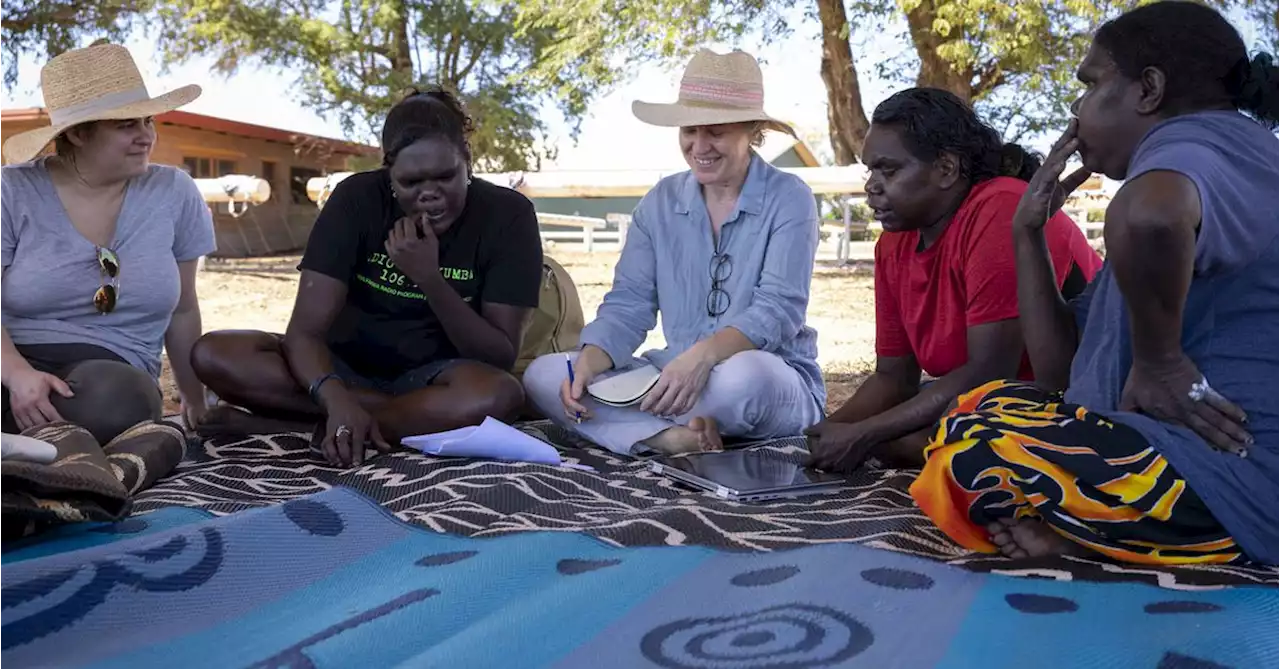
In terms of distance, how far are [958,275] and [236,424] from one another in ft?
7.40

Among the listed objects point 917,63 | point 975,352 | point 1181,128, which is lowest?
point 975,352

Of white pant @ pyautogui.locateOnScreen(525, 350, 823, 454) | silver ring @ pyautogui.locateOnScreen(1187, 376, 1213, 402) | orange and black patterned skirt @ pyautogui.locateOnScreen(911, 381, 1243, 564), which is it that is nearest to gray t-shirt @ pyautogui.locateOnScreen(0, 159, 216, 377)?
white pant @ pyautogui.locateOnScreen(525, 350, 823, 454)

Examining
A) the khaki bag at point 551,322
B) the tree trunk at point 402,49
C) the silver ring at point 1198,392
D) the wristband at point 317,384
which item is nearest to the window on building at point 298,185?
the tree trunk at point 402,49

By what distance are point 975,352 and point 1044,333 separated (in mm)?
301

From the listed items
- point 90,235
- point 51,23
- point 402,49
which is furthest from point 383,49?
point 90,235

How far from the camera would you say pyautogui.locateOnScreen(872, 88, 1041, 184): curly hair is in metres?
3.07

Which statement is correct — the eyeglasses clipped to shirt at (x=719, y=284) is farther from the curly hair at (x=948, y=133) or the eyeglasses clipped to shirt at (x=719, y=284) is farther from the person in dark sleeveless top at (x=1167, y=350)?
the person in dark sleeveless top at (x=1167, y=350)

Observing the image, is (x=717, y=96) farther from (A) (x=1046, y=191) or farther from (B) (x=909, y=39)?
(B) (x=909, y=39)

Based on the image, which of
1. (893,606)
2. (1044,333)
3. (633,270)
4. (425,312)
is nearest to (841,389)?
(633,270)

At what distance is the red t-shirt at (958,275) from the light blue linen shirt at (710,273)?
1.16 feet

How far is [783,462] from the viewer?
3291 millimetres

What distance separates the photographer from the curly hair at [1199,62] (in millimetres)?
2275

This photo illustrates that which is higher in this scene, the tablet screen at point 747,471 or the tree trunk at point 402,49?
the tree trunk at point 402,49

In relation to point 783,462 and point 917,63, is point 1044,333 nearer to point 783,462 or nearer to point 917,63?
point 783,462
